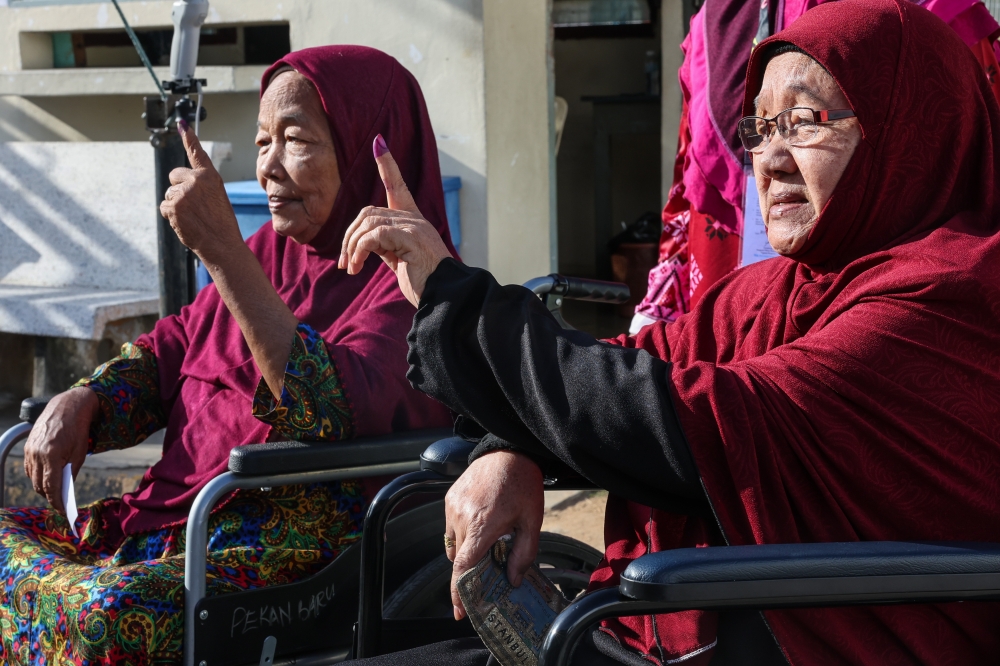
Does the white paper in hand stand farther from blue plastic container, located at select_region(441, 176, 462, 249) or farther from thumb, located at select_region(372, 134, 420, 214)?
blue plastic container, located at select_region(441, 176, 462, 249)

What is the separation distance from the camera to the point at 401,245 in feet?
5.38

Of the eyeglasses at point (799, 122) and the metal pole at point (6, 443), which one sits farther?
the metal pole at point (6, 443)

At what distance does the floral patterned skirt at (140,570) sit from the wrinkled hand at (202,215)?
528 mm

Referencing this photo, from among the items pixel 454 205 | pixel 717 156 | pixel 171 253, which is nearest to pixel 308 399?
pixel 717 156

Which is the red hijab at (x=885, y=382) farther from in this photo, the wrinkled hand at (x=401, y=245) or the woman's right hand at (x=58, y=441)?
the woman's right hand at (x=58, y=441)

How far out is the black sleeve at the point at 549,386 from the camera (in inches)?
57.6

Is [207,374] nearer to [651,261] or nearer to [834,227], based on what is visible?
[834,227]

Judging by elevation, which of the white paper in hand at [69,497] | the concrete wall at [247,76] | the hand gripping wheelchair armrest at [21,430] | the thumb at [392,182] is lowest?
the white paper in hand at [69,497]

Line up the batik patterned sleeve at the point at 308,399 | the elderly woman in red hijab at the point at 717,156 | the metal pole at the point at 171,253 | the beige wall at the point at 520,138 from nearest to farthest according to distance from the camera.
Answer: the batik patterned sleeve at the point at 308,399
the elderly woman in red hijab at the point at 717,156
the metal pole at the point at 171,253
the beige wall at the point at 520,138

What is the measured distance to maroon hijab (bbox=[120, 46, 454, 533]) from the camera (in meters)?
2.30

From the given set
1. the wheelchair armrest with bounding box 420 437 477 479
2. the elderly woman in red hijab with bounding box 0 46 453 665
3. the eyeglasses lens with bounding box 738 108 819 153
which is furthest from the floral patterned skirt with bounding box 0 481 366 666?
the eyeglasses lens with bounding box 738 108 819 153

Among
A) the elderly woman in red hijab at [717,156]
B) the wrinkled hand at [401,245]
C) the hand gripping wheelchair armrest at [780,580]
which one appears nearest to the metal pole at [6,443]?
the wrinkled hand at [401,245]

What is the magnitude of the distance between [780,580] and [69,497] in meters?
1.77

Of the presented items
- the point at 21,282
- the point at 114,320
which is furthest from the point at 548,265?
the point at 21,282
